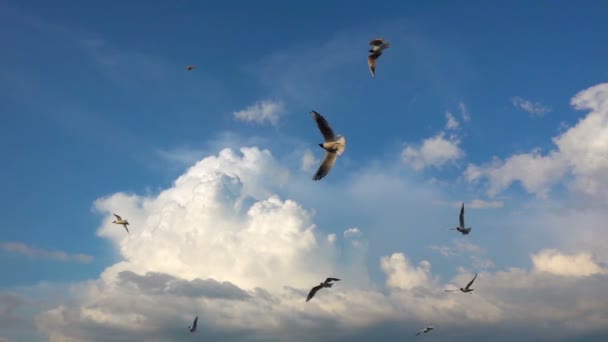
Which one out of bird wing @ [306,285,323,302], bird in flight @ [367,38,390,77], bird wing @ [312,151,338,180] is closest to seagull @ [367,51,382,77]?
bird in flight @ [367,38,390,77]

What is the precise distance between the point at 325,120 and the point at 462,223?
36660 mm

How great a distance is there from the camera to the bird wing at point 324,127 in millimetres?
49969

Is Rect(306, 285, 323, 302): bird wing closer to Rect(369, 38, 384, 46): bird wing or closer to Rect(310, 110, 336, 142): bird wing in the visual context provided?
Rect(310, 110, 336, 142): bird wing

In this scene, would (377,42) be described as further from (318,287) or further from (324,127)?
(318,287)

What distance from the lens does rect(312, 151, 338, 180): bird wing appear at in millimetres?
49906

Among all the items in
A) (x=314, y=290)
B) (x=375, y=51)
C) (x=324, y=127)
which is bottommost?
(x=314, y=290)

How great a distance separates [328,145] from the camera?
49.4 metres

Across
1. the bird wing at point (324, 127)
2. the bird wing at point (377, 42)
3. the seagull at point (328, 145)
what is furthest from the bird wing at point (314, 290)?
the bird wing at point (377, 42)

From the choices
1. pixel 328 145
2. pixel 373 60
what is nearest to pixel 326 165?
pixel 328 145

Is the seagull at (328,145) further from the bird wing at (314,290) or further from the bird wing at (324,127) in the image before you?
the bird wing at (314,290)

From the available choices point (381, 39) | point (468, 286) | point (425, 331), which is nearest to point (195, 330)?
point (425, 331)

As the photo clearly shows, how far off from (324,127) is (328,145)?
5.75 ft

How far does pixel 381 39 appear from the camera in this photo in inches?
2143

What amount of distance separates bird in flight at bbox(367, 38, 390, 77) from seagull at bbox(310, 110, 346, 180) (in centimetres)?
870
